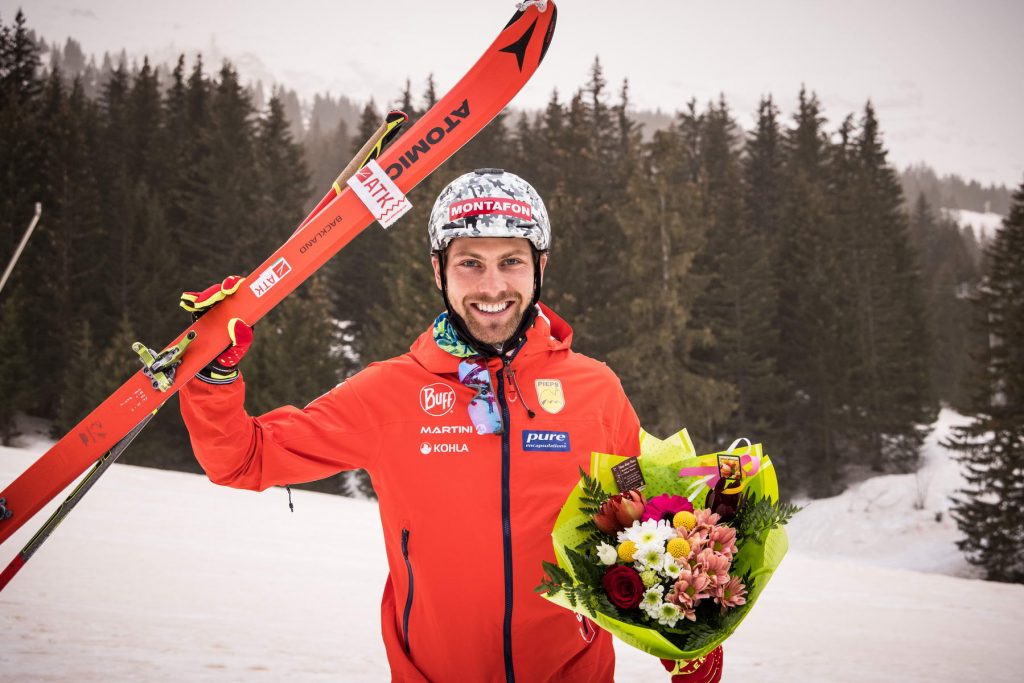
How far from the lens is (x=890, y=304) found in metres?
31.8

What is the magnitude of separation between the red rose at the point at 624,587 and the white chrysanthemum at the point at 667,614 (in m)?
0.06

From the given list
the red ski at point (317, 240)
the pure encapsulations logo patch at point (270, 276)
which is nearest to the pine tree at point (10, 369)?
the red ski at point (317, 240)

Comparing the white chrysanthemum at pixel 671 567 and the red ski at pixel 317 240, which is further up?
the red ski at pixel 317 240

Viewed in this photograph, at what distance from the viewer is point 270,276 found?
300cm

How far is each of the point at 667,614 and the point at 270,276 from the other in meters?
2.05

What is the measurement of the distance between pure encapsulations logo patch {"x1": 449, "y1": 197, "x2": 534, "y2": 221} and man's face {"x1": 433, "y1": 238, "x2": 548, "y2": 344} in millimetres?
90

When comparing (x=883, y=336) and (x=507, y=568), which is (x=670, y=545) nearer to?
(x=507, y=568)

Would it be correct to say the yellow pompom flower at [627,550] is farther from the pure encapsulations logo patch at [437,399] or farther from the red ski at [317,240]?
the red ski at [317,240]

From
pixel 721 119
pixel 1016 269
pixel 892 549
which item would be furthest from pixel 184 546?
pixel 721 119

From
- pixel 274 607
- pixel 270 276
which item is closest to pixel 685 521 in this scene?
pixel 270 276

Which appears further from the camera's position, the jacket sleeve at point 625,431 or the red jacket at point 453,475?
the jacket sleeve at point 625,431

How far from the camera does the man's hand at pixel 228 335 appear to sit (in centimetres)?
234

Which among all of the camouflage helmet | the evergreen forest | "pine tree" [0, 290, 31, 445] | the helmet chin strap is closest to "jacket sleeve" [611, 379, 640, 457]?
the helmet chin strap

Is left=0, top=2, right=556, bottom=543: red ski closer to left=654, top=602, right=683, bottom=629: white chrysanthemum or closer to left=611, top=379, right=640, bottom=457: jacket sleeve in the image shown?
left=611, top=379, right=640, bottom=457: jacket sleeve
